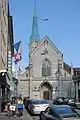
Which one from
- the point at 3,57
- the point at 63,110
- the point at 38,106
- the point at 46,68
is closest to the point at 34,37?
the point at 46,68

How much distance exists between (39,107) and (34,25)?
80054 millimetres

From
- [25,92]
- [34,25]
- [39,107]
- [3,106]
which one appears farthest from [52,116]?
[34,25]

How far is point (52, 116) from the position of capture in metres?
19.0

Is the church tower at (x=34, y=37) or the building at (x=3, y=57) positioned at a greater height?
the church tower at (x=34, y=37)

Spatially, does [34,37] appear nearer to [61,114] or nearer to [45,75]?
[45,75]

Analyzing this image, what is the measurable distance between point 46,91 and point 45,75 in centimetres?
458

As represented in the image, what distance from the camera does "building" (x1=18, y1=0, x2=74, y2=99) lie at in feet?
337

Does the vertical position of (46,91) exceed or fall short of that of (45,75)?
it falls short

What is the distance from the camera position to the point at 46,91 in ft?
338

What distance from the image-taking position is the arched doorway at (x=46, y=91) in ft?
338

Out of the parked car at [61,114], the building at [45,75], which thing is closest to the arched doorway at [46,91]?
the building at [45,75]

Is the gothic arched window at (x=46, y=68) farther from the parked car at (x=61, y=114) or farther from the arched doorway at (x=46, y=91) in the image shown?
the parked car at (x=61, y=114)

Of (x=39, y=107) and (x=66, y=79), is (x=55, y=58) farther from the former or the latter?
(x=39, y=107)

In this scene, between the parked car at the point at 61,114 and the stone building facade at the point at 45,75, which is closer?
the parked car at the point at 61,114
